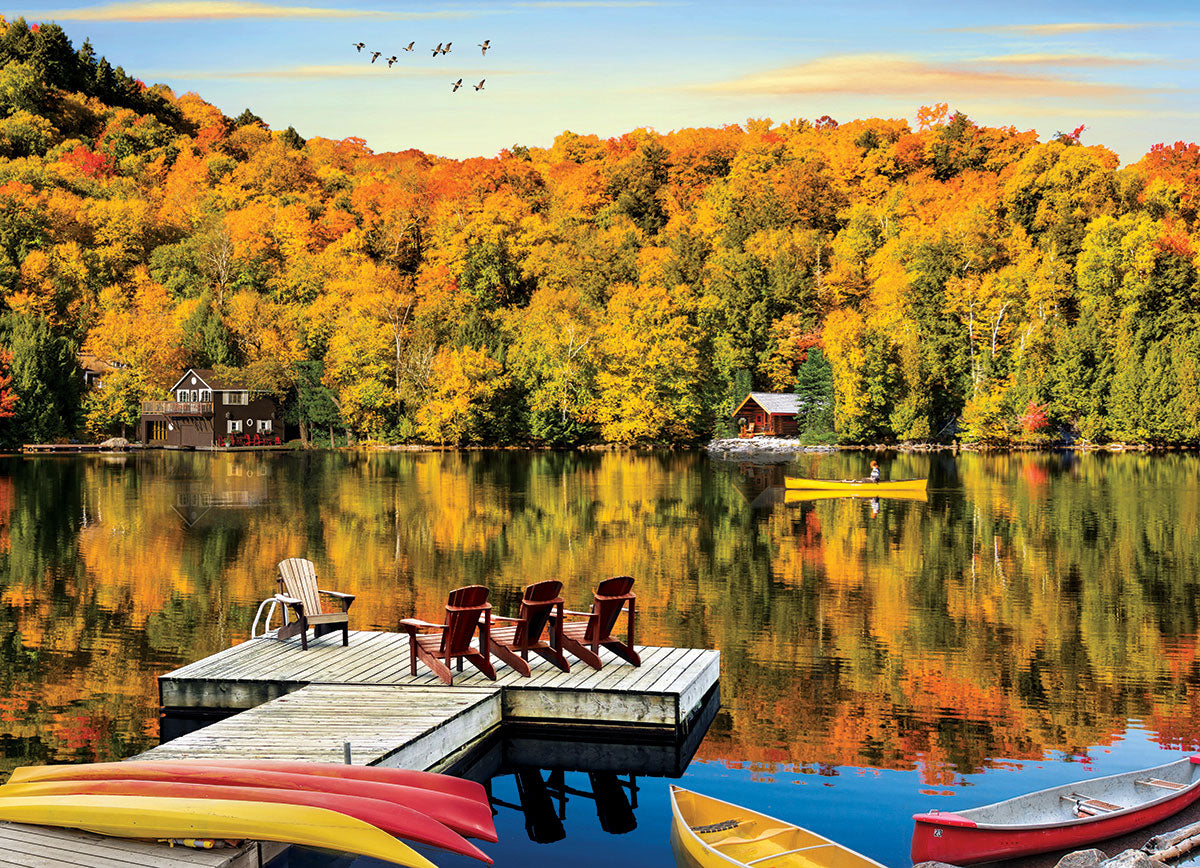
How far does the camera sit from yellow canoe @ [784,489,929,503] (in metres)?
46.3

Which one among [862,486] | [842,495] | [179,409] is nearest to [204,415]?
[179,409]

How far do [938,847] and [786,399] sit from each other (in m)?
85.8

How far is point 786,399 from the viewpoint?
9450cm

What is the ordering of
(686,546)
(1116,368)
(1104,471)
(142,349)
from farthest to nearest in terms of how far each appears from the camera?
(142,349)
(1116,368)
(1104,471)
(686,546)

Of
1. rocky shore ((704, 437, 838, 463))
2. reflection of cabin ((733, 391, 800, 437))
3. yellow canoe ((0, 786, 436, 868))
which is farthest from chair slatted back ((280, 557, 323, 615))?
reflection of cabin ((733, 391, 800, 437))

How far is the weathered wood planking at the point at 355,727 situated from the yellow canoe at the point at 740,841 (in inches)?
112

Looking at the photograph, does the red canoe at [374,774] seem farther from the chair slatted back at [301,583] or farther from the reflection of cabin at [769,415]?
the reflection of cabin at [769,415]

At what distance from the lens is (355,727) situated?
12258 millimetres

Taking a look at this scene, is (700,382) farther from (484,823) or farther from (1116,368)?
(484,823)

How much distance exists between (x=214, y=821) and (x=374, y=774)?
1893mm

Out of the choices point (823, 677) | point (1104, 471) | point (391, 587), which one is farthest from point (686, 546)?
point (1104, 471)

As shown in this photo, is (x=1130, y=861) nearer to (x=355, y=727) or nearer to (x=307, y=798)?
(x=307, y=798)

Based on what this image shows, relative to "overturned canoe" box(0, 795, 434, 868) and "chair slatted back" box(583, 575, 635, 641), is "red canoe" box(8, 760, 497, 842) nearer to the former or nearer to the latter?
"overturned canoe" box(0, 795, 434, 868)

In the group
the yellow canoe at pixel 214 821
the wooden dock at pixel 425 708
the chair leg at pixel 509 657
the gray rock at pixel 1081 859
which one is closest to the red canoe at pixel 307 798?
the yellow canoe at pixel 214 821
